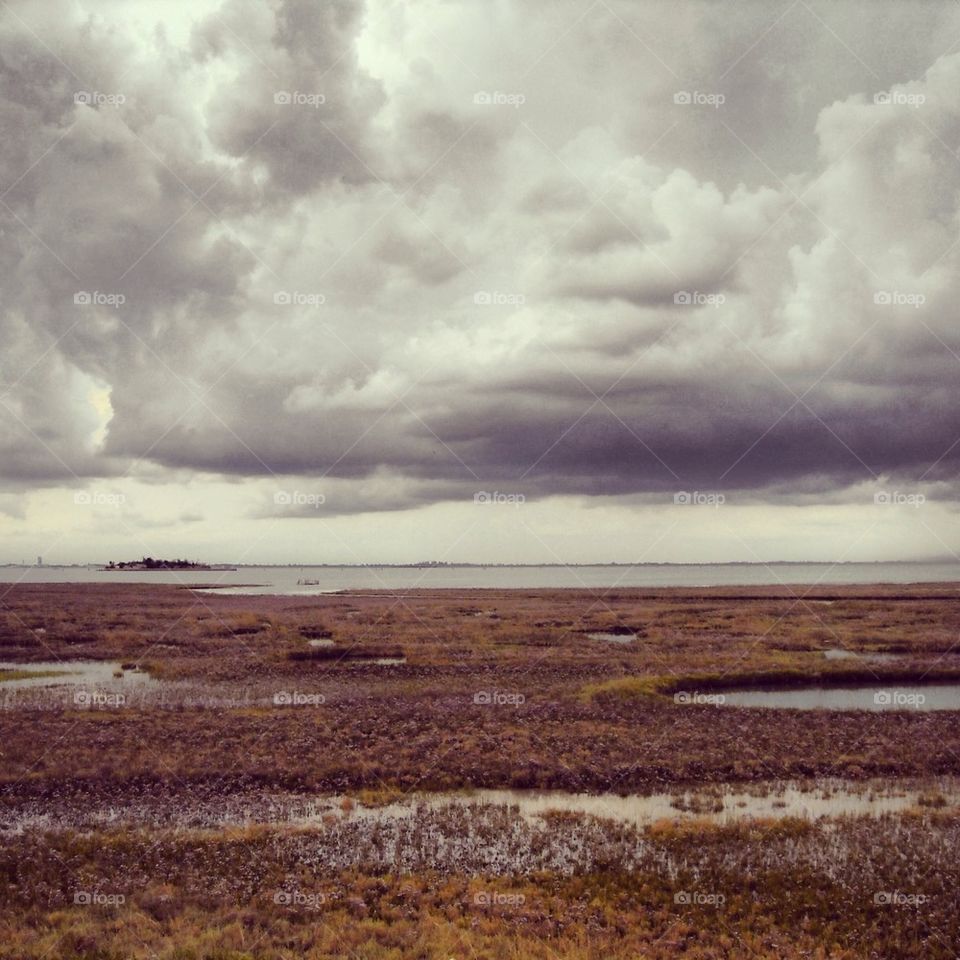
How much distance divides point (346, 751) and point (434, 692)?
12.0 m

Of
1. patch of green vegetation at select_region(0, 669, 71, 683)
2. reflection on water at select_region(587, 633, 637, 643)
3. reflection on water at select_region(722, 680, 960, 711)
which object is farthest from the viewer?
reflection on water at select_region(587, 633, 637, 643)

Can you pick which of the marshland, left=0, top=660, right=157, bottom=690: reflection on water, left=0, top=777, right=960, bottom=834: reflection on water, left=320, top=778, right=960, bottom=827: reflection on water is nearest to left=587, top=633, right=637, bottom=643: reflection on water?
the marshland

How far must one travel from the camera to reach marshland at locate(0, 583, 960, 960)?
47.5ft

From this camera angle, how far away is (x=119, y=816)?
20484 millimetres

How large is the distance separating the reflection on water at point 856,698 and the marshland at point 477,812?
1.35ft

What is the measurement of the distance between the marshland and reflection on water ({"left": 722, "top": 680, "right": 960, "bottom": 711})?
0.41 m

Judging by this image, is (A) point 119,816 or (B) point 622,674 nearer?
(A) point 119,816

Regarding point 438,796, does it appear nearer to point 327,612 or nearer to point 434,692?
point 434,692

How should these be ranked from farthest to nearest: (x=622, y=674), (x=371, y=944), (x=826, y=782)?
(x=622, y=674) < (x=826, y=782) < (x=371, y=944)

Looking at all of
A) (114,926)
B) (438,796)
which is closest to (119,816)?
(114,926)

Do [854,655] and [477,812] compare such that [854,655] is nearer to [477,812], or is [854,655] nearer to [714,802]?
[714,802]

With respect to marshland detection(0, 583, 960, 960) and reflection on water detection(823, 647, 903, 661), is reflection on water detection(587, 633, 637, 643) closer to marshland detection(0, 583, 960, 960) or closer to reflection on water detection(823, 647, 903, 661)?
reflection on water detection(823, 647, 903, 661)

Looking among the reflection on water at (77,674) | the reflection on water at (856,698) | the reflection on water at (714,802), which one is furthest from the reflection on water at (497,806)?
the reflection on water at (77,674)

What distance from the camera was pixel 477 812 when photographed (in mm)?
20922
